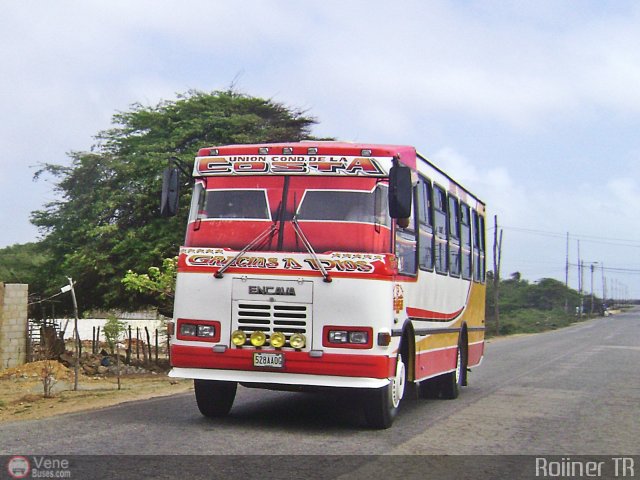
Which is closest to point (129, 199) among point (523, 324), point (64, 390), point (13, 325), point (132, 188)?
point (132, 188)

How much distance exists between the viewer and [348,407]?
1229cm

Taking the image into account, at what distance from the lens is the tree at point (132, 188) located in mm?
27859

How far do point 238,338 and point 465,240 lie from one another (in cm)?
636

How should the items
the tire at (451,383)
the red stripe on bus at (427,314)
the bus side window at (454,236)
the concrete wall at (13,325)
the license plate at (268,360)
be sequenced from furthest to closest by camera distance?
the concrete wall at (13,325)
the tire at (451,383)
the bus side window at (454,236)
the red stripe on bus at (427,314)
the license plate at (268,360)

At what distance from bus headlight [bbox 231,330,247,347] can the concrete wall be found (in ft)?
40.2

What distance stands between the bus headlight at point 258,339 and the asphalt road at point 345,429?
3.05 ft

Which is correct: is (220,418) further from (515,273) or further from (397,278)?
(515,273)


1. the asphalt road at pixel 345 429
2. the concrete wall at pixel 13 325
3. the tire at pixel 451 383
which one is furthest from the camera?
the concrete wall at pixel 13 325

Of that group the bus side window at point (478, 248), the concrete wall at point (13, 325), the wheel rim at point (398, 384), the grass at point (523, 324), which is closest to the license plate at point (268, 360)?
the wheel rim at point (398, 384)

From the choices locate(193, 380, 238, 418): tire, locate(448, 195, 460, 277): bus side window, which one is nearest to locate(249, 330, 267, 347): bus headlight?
locate(193, 380, 238, 418): tire

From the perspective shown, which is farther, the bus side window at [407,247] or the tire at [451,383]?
the tire at [451,383]

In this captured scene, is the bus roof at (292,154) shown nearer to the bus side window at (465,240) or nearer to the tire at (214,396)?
the tire at (214,396)

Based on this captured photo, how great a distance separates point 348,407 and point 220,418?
2.34 metres

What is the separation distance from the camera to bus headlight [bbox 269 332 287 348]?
938 cm
